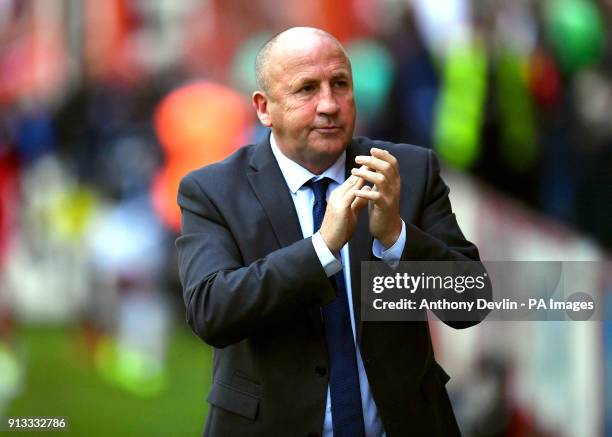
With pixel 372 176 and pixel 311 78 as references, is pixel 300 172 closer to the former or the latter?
pixel 311 78

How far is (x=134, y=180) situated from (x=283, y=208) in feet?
13.2

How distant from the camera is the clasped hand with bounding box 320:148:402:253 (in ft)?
7.91

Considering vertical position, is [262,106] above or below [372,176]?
above

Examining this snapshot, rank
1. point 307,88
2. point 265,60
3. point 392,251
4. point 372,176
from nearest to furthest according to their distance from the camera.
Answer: point 372,176
point 392,251
point 307,88
point 265,60

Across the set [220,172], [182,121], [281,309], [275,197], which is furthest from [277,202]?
[182,121]

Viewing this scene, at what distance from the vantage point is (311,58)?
2.60 metres

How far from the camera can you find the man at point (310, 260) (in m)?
2.46

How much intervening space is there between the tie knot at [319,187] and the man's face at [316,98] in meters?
0.04

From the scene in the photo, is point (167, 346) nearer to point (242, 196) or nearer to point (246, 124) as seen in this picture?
point (246, 124)

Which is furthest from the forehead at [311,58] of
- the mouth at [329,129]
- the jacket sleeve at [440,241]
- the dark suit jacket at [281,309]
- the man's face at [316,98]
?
the jacket sleeve at [440,241]

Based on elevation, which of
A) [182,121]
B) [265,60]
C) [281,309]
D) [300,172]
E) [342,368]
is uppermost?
[182,121]

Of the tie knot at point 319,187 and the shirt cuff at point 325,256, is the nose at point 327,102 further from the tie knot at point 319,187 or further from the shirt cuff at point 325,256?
the shirt cuff at point 325,256

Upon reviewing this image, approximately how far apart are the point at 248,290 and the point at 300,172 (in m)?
0.35

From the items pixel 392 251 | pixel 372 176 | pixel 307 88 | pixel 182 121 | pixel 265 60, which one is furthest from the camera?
pixel 182 121
